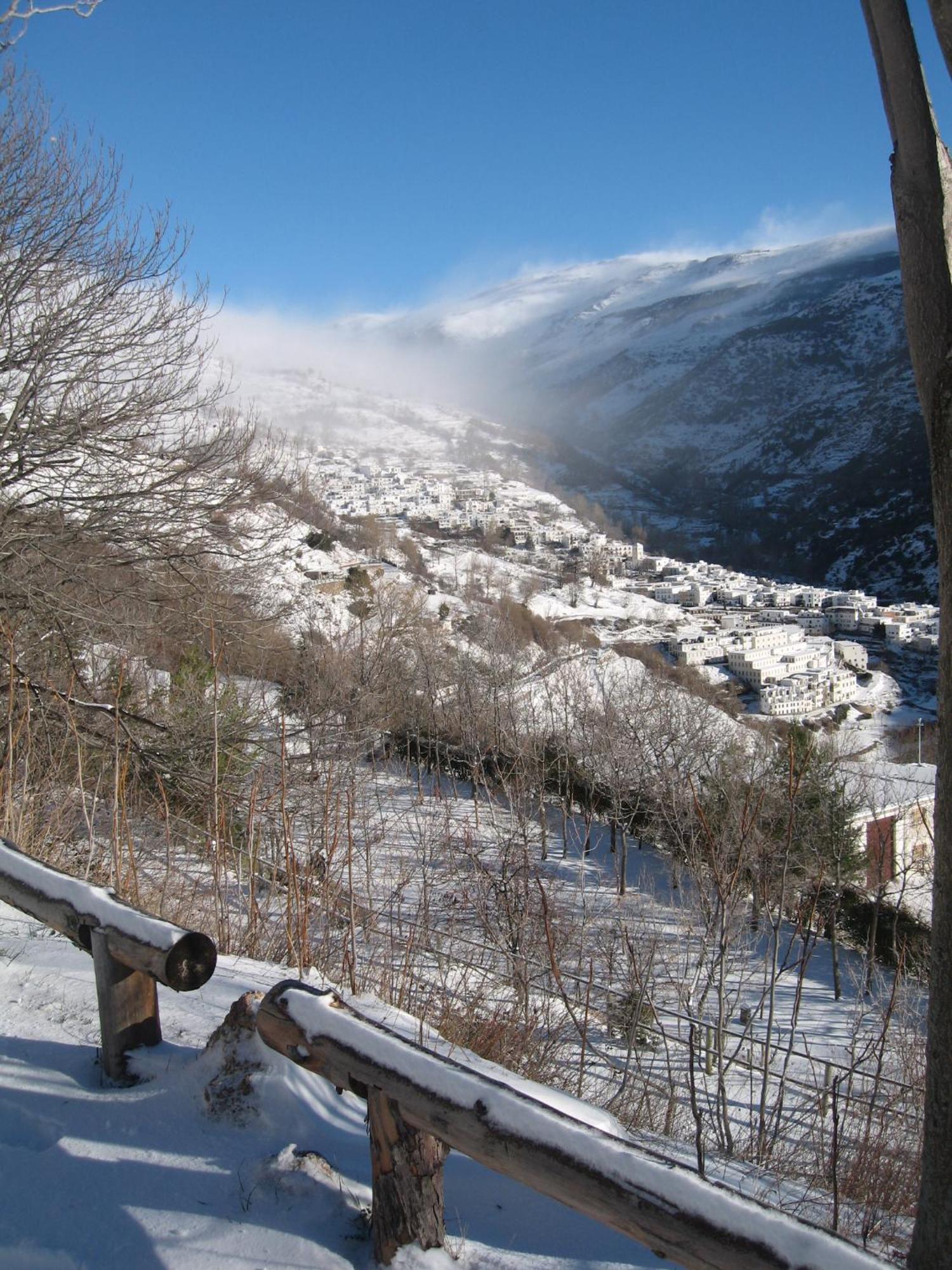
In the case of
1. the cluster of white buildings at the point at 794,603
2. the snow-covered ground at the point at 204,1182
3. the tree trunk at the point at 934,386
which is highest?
the cluster of white buildings at the point at 794,603

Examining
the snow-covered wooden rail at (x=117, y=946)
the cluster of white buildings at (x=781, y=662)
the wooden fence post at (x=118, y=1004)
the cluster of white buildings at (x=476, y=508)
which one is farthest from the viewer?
the cluster of white buildings at (x=476, y=508)

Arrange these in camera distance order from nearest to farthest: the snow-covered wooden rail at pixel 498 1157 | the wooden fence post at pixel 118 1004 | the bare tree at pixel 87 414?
1. the snow-covered wooden rail at pixel 498 1157
2. the wooden fence post at pixel 118 1004
3. the bare tree at pixel 87 414

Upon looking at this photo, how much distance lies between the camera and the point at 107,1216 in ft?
6.11

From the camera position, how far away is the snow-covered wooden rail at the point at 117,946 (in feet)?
6.98

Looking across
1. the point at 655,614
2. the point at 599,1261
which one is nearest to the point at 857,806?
the point at 599,1261

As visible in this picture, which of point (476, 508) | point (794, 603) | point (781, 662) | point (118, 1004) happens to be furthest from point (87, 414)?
point (476, 508)

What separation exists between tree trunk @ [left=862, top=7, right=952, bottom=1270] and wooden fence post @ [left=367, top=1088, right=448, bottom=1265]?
3.55 feet

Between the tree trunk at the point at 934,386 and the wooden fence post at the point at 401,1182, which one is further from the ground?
the tree trunk at the point at 934,386

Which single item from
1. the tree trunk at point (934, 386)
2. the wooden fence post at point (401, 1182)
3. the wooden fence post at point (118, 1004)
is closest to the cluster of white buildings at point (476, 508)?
the wooden fence post at point (118, 1004)

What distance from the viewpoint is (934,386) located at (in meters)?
A: 1.86

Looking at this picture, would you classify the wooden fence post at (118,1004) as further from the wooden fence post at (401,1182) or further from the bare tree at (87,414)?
the bare tree at (87,414)

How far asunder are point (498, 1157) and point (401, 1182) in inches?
11.7

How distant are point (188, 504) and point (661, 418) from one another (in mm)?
185075

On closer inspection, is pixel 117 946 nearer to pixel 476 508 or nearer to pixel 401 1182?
pixel 401 1182
